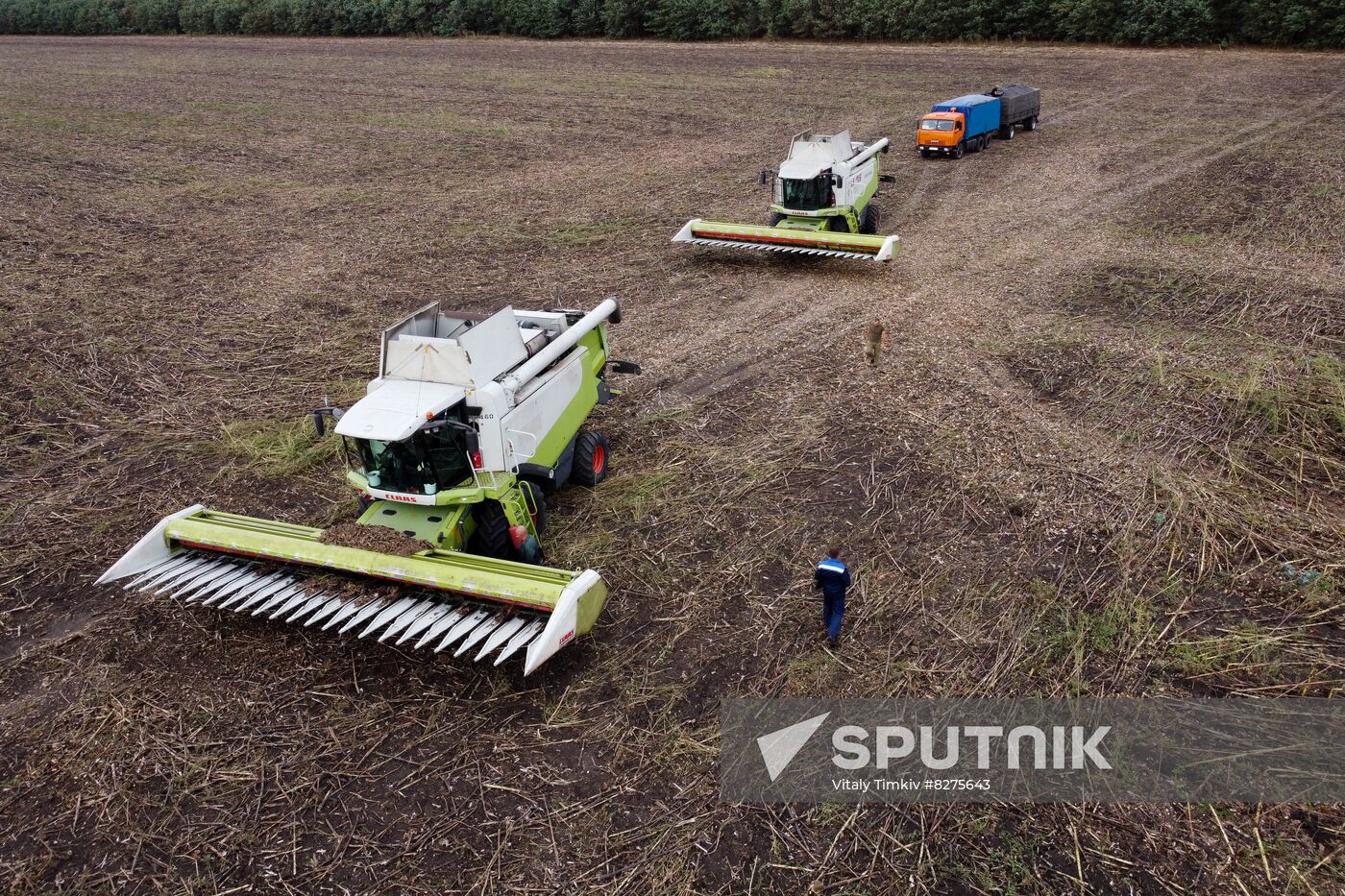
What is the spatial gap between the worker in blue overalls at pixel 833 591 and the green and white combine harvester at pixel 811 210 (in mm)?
9310

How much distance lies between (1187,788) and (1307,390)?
22.3ft

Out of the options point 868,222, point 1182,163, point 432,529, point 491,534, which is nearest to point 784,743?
point 491,534

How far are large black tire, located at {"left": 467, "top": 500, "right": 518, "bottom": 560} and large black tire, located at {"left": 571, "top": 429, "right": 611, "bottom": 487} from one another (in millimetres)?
1541

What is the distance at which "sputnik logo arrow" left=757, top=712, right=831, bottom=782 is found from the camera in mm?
6215

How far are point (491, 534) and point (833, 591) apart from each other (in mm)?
3050

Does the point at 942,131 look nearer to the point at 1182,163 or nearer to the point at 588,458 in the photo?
the point at 1182,163

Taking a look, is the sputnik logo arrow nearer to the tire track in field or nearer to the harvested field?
the harvested field

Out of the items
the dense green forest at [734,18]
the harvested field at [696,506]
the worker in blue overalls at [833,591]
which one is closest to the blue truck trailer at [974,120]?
the harvested field at [696,506]

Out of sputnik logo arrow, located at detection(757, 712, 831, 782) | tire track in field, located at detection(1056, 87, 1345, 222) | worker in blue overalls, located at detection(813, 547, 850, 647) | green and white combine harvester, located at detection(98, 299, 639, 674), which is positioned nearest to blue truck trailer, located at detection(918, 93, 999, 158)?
tire track in field, located at detection(1056, 87, 1345, 222)

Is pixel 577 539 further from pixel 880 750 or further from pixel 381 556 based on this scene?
pixel 880 750

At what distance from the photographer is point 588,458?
9.36m

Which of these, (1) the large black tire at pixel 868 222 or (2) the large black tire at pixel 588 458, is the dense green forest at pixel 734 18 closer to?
(1) the large black tire at pixel 868 222

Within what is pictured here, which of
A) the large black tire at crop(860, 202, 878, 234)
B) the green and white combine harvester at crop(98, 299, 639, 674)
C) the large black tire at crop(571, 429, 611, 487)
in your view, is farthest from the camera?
the large black tire at crop(860, 202, 878, 234)

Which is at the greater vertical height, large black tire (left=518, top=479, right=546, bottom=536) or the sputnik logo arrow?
large black tire (left=518, top=479, right=546, bottom=536)
